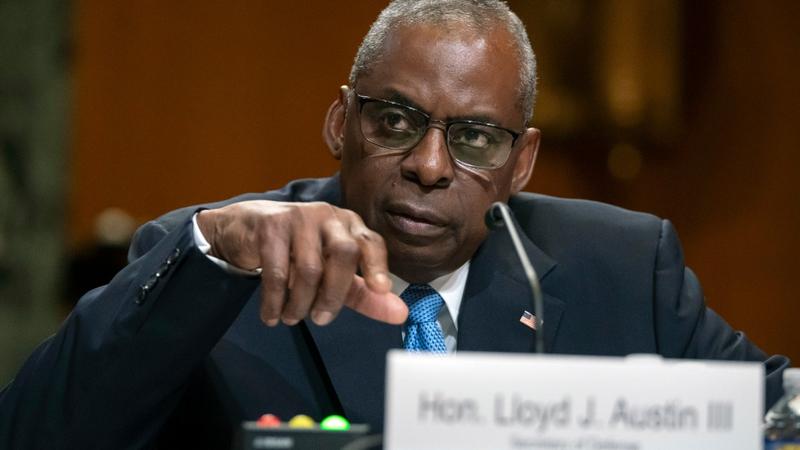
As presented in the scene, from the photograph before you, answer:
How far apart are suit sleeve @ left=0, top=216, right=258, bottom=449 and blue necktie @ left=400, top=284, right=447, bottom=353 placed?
1.55ft

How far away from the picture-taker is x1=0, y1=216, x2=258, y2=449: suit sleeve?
1.86 metres

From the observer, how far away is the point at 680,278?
2.57m

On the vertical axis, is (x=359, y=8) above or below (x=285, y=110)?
above

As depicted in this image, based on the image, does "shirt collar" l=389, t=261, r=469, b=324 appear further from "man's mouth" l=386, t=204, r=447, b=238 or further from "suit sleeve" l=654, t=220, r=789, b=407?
"suit sleeve" l=654, t=220, r=789, b=407

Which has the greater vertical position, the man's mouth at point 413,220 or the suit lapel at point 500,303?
the man's mouth at point 413,220

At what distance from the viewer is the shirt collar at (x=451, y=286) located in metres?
2.41

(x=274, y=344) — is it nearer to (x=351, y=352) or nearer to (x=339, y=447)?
(x=351, y=352)

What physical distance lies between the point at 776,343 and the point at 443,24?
2955 mm

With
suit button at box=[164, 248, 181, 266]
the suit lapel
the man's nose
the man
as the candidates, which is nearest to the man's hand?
the man

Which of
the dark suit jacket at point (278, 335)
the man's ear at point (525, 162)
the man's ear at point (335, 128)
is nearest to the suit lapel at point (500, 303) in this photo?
the dark suit jacket at point (278, 335)

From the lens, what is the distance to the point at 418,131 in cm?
229

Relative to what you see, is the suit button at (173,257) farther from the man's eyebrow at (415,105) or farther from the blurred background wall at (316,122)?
the blurred background wall at (316,122)

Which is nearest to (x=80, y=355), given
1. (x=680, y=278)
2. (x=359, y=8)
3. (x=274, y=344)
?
(x=274, y=344)

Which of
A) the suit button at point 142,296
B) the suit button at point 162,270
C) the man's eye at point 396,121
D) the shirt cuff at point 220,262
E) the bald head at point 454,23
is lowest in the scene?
the suit button at point 142,296
